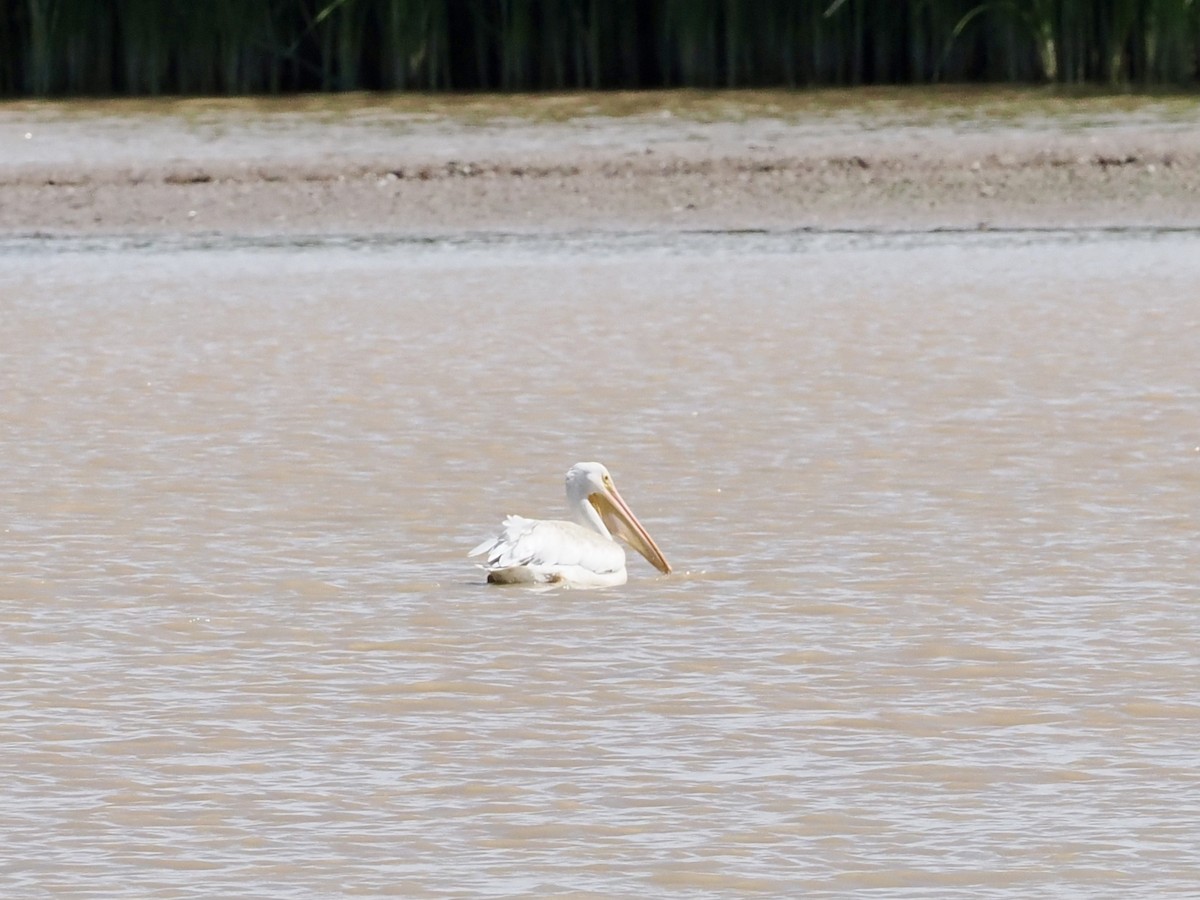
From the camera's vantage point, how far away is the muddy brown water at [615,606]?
184 inches

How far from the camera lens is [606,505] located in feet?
23.9

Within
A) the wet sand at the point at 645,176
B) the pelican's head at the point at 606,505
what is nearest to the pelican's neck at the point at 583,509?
the pelican's head at the point at 606,505

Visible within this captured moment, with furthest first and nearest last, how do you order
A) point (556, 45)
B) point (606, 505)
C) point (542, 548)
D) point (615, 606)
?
point (556, 45) → point (606, 505) → point (542, 548) → point (615, 606)

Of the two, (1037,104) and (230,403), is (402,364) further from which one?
(1037,104)

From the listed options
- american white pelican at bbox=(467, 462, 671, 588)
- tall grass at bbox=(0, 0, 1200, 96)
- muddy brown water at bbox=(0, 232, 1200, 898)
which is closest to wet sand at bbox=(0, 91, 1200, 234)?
tall grass at bbox=(0, 0, 1200, 96)

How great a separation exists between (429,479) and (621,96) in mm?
12897

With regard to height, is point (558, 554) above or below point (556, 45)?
below

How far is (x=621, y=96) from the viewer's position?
21.1m

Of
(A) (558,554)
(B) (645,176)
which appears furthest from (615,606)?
(B) (645,176)

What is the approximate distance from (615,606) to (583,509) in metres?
0.64

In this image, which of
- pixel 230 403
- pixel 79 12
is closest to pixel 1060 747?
pixel 230 403

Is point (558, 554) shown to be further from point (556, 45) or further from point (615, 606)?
point (556, 45)

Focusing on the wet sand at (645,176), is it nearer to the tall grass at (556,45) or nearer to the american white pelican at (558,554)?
the tall grass at (556,45)

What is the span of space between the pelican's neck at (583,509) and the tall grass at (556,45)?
44.1 ft
